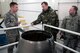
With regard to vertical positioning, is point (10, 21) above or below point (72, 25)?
above

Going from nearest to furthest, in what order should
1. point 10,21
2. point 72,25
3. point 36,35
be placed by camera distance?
point 36,35 < point 10,21 < point 72,25

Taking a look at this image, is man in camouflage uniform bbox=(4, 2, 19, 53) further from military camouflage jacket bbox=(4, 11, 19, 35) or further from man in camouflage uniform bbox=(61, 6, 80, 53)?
man in camouflage uniform bbox=(61, 6, 80, 53)

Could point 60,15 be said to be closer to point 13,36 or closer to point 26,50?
point 13,36

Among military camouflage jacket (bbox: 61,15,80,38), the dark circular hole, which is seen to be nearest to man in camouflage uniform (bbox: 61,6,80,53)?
military camouflage jacket (bbox: 61,15,80,38)

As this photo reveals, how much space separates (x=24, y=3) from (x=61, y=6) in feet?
7.50

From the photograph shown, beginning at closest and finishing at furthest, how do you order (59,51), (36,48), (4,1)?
(36,48)
(59,51)
(4,1)

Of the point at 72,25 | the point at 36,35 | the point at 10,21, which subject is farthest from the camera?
the point at 72,25

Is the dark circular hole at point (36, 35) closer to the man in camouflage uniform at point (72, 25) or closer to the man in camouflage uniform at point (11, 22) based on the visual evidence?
the man in camouflage uniform at point (11, 22)

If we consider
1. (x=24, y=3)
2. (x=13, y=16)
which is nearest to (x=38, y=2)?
(x=24, y=3)

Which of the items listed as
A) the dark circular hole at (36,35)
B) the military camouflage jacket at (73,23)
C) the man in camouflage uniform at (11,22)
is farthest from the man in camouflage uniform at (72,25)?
the dark circular hole at (36,35)

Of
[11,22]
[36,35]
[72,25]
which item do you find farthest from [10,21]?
[36,35]

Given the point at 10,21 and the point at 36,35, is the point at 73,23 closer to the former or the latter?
the point at 10,21

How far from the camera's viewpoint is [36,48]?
3.69 ft

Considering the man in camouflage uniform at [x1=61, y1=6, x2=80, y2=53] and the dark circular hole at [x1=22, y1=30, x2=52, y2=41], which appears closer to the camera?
the dark circular hole at [x1=22, y1=30, x2=52, y2=41]
